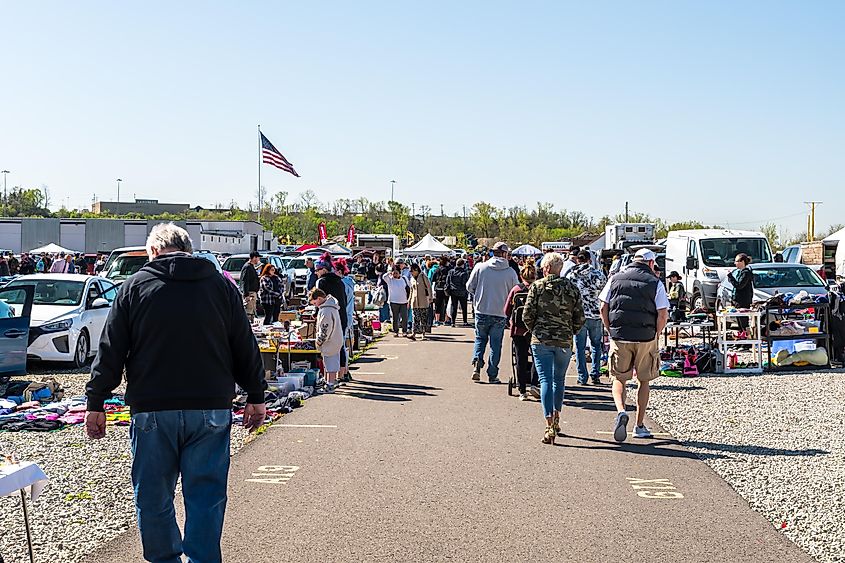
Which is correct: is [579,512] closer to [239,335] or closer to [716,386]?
[239,335]

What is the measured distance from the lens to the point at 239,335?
4.96 m

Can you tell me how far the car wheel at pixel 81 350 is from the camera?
15.1 m

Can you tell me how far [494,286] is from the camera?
45.2 ft

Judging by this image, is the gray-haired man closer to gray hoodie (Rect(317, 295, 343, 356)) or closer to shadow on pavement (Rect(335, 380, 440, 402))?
shadow on pavement (Rect(335, 380, 440, 402))

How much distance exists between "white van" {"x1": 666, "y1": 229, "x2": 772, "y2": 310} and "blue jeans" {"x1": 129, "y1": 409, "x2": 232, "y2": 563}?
2256 cm

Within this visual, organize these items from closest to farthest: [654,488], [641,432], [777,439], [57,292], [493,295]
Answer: [654,488]
[641,432]
[777,439]
[493,295]
[57,292]

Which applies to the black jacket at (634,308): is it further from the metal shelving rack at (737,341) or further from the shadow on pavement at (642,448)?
the metal shelving rack at (737,341)

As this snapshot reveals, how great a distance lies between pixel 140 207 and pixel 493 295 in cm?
13465

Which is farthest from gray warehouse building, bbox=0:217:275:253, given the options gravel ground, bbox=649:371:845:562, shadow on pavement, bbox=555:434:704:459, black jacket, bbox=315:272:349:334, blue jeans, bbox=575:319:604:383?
shadow on pavement, bbox=555:434:704:459

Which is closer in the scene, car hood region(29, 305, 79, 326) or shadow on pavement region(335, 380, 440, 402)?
shadow on pavement region(335, 380, 440, 402)

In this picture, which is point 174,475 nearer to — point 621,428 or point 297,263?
point 621,428

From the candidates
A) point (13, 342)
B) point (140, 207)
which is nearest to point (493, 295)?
point (13, 342)

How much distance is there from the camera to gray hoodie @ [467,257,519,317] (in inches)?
543

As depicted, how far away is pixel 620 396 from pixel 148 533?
19.9 feet
